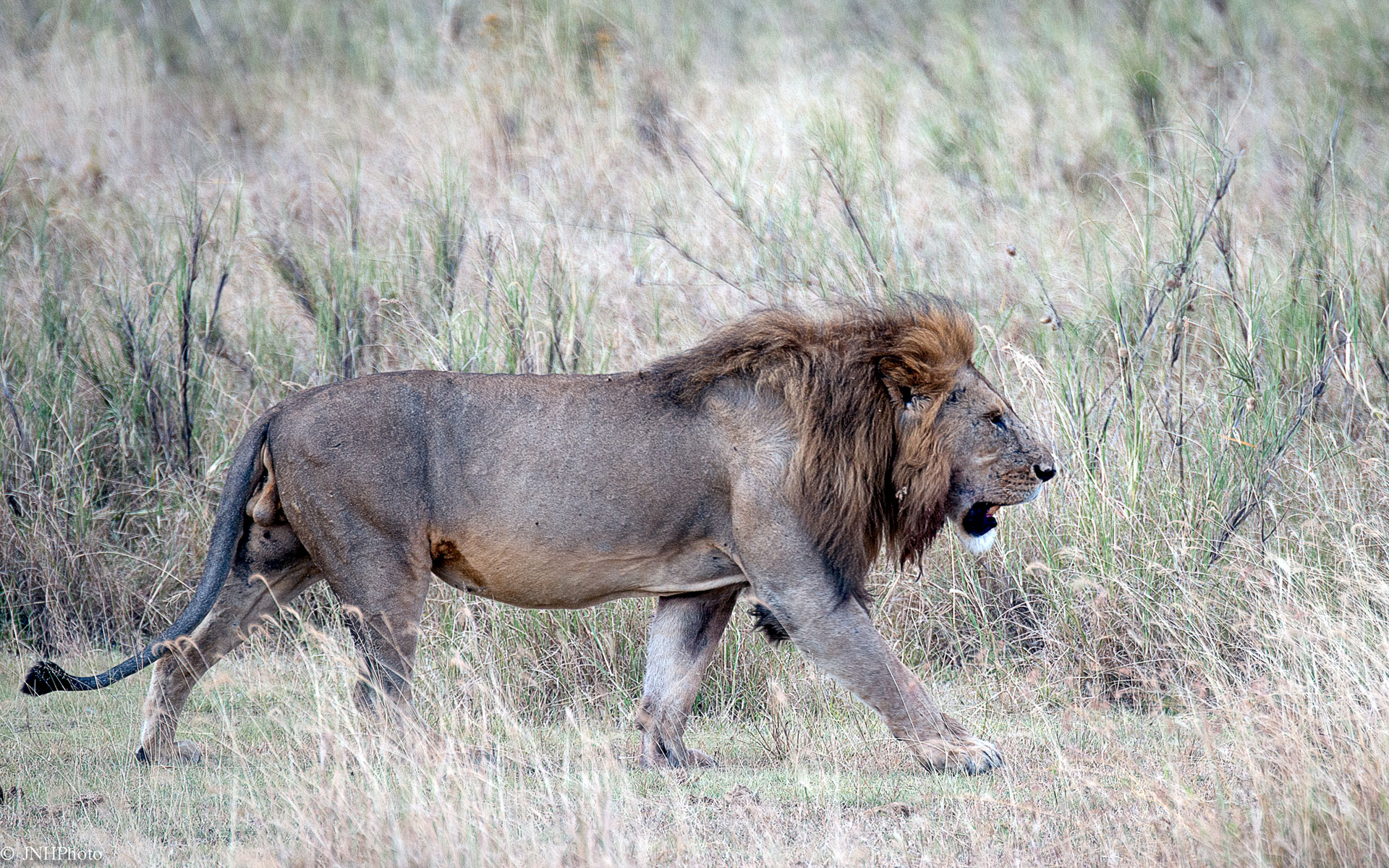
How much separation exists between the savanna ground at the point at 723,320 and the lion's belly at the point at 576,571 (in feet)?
0.81

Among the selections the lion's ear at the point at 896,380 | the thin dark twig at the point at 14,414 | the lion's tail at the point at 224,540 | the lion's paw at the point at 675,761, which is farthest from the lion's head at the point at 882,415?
the thin dark twig at the point at 14,414

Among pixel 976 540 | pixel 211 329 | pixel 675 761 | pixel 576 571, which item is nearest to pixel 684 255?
pixel 211 329

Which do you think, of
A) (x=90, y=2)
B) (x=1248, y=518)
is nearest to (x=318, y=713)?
(x=1248, y=518)

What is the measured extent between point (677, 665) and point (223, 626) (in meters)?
1.65

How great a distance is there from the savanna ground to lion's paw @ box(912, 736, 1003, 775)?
0.11m

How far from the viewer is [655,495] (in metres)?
4.87

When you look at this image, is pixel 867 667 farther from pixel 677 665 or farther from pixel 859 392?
pixel 859 392

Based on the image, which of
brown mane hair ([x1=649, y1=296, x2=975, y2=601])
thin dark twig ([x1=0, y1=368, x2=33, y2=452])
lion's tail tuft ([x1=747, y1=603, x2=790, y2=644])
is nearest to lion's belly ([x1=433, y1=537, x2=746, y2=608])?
lion's tail tuft ([x1=747, y1=603, x2=790, y2=644])

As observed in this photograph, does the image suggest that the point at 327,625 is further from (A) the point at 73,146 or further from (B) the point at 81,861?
(A) the point at 73,146

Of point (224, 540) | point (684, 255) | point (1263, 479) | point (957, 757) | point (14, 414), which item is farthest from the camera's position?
point (684, 255)

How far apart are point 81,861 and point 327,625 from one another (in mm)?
2811

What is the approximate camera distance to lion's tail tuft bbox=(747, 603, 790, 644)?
15.9 feet

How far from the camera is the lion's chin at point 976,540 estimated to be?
17.1ft

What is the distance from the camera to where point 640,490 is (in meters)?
4.87
